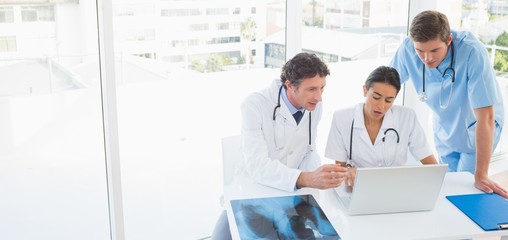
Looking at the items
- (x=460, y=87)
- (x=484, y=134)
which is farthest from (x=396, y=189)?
(x=460, y=87)

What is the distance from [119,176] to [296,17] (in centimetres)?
116

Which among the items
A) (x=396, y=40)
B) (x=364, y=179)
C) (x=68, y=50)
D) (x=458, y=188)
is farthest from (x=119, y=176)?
(x=396, y=40)

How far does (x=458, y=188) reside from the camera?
1.84 meters

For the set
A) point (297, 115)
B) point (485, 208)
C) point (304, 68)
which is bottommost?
point (485, 208)

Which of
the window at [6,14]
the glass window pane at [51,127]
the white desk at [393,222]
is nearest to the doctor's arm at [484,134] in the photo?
the white desk at [393,222]

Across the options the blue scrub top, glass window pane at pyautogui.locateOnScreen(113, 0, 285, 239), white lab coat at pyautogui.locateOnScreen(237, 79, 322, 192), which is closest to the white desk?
white lab coat at pyautogui.locateOnScreen(237, 79, 322, 192)

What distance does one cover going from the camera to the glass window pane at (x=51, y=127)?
6.75 ft

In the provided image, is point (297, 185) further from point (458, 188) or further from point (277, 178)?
point (458, 188)

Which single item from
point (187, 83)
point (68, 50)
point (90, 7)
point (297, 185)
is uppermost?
point (90, 7)

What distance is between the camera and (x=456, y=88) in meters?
2.12

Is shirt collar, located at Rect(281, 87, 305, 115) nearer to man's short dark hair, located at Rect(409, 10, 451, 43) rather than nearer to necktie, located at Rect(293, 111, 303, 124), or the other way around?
necktie, located at Rect(293, 111, 303, 124)

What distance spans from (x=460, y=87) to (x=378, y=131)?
1.39 ft

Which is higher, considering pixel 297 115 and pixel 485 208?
pixel 297 115

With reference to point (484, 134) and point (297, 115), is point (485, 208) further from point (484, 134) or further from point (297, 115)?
point (297, 115)
